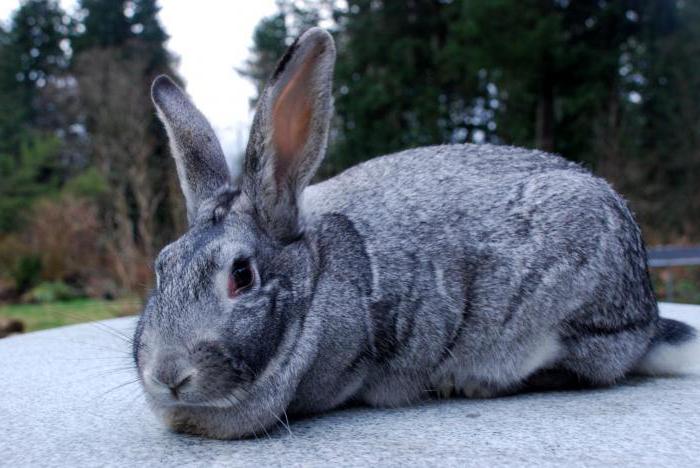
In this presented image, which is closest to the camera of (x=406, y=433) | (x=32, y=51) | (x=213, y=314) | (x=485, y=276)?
(x=213, y=314)

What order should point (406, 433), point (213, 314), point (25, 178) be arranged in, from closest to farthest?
point (213, 314), point (406, 433), point (25, 178)

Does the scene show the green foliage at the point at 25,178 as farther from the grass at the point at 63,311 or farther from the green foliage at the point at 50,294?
the grass at the point at 63,311

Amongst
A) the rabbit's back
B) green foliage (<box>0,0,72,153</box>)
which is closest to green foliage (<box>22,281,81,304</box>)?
the rabbit's back

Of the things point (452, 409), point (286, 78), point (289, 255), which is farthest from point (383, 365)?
→ point (286, 78)

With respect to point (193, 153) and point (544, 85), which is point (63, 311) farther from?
point (544, 85)

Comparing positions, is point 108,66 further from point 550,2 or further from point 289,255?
point 289,255

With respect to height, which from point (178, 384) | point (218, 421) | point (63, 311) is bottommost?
point (63, 311)

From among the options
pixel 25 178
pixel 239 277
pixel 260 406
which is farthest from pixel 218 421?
pixel 25 178
